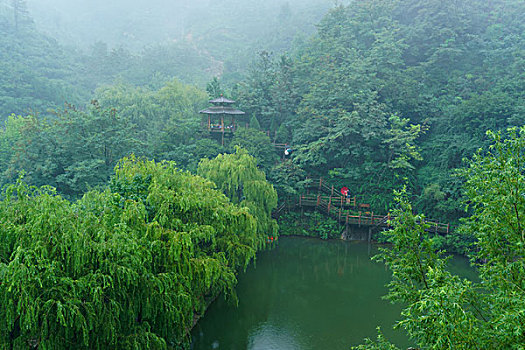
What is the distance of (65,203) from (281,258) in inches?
462

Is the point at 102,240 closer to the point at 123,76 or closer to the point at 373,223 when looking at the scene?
the point at 373,223

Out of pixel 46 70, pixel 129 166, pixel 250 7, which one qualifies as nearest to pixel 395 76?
pixel 129 166

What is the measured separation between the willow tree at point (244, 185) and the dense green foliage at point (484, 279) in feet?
34.4

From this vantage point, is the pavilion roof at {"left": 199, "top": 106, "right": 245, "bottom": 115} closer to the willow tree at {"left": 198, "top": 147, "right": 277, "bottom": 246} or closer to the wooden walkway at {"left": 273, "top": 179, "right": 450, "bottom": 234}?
the wooden walkway at {"left": 273, "top": 179, "right": 450, "bottom": 234}

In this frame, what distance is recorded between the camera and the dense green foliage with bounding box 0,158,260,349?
614 centimetres

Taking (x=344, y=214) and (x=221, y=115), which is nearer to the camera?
(x=344, y=214)

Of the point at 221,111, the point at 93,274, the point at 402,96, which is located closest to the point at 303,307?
the point at 93,274

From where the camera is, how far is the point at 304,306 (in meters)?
13.5

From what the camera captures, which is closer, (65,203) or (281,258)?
(65,203)

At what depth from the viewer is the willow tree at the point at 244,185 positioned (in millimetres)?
17312

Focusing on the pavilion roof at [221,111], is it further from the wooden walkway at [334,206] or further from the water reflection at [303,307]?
the water reflection at [303,307]

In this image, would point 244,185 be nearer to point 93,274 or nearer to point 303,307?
point 303,307

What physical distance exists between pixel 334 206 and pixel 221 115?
8666mm

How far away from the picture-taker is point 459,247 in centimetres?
1848
